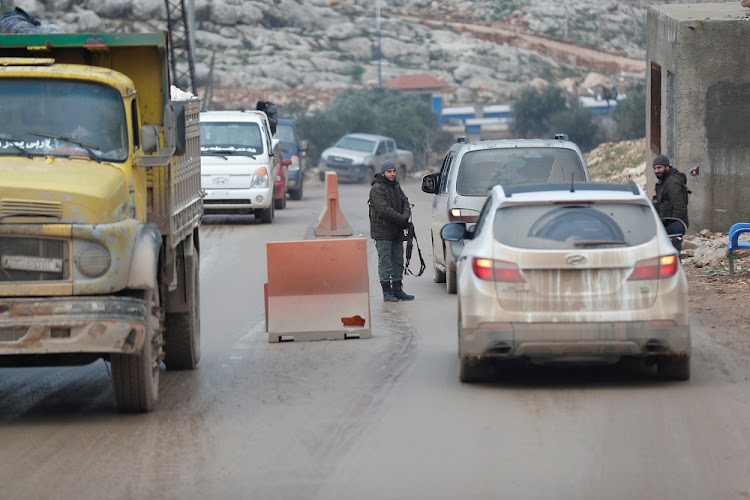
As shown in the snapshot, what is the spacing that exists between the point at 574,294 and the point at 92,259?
135 inches

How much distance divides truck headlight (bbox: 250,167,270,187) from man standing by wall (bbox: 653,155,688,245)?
37.7 ft

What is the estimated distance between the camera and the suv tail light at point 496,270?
9688 millimetres

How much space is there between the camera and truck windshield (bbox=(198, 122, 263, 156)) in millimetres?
26844

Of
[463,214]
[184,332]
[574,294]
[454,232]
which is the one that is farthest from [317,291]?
[574,294]

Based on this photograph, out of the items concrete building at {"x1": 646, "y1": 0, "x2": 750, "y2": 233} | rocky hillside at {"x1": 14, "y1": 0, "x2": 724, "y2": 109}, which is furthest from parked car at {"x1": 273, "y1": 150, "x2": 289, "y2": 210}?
rocky hillside at {"x1": 14, "y1": 0, "x2": 724, "y2": 109}

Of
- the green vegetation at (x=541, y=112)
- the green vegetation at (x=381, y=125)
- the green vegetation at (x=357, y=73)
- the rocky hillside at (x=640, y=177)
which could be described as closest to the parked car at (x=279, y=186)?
the rocky hillside at (x=640, y=177)

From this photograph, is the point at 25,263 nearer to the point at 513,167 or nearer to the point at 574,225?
the point at 574,225

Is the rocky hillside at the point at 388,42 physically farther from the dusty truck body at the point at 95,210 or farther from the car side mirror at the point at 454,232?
the dusty truck body at the point at 95,210

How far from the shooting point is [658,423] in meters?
8.68

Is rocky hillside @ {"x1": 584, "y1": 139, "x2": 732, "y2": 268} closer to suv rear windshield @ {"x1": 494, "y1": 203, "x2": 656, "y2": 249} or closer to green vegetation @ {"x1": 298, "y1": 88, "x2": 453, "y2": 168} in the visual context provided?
suv rear windshield @ {"x1": 494, "y1": 203, "x2": 656, "y2": 249}

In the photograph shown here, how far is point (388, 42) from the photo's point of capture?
87.9 metres

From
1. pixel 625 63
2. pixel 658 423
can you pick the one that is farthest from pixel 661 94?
pixel 625 63

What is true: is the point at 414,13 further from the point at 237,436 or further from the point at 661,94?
the point at 237,436

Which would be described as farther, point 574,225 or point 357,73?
point 357,73
